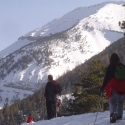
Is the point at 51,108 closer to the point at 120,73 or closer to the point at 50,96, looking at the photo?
the point at 50,96

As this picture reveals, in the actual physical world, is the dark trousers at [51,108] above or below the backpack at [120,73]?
below

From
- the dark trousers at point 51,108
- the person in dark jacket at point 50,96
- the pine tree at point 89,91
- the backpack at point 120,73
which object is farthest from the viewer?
the pine tree at point 89,91

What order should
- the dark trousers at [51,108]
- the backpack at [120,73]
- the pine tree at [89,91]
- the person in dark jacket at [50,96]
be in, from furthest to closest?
1. the pine tree at [89,91]
2. the dark trousers at [51,108]
3. the person in dark jacket at [50,96]
4. the backpack at [120,73]

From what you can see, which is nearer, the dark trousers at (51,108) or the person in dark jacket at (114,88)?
the person in dark jacket at (114,88)

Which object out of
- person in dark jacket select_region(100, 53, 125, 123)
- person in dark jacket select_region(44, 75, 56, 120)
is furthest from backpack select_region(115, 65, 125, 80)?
person in dark jacket select_region(44, 75, 56, 120)

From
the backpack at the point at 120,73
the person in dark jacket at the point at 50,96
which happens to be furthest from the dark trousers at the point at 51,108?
the backpack at the point at 120,73

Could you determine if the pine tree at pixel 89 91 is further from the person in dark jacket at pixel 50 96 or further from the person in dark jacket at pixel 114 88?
the person in dark jacket at pixel 114 88

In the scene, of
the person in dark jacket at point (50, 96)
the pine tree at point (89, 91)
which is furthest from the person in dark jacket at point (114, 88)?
the pine tree at point (89, 91)

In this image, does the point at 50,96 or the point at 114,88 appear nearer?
the point at 114,88

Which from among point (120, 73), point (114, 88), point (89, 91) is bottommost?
point (114, 88)

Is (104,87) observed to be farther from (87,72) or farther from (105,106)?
(87,72)

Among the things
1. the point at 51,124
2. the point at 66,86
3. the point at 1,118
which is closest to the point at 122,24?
the point at 51,124

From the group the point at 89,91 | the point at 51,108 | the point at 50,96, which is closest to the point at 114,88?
the point at 50,96

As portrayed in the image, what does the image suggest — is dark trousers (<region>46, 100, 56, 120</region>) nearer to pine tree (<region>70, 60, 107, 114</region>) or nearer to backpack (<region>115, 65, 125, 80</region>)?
backpack (<region>115, 65, 125, 80</region>)
